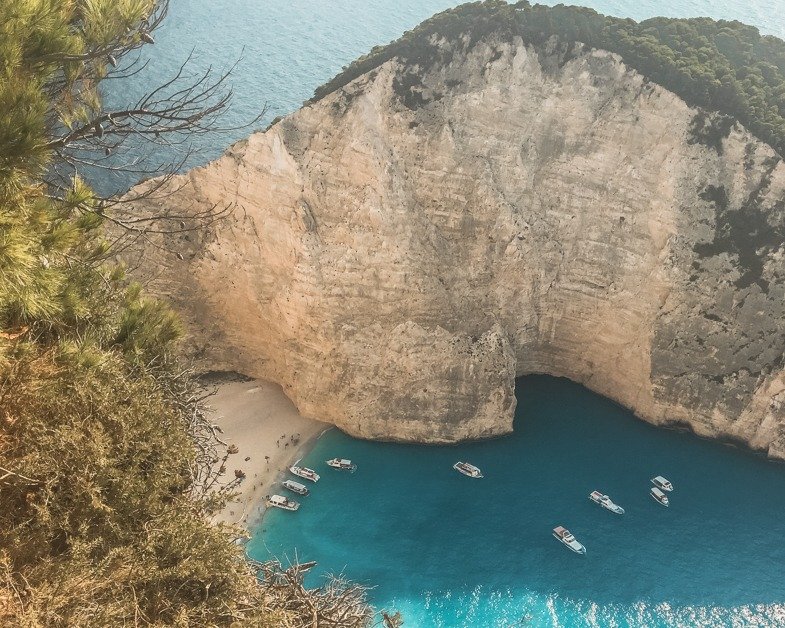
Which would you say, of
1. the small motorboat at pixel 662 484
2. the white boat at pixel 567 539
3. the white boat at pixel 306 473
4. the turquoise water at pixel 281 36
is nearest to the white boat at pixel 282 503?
the white boat at pixel 306 473

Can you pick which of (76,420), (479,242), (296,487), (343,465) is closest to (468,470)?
(343,465)

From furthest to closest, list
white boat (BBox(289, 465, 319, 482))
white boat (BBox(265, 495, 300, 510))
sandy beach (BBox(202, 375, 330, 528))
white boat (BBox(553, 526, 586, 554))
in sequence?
white boat (BBox(289, 465, 319, 482))
sandy beach (BBox(202, 375, 330, 528))
white boat (BBox(265, 495, 300, 510))
white boat (BBox(553, 526, 586, 554))

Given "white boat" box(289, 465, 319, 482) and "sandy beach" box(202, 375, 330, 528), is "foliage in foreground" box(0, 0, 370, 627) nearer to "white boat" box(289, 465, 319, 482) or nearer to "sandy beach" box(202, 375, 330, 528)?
"sandy beach" box(202, 375, 330, 528)

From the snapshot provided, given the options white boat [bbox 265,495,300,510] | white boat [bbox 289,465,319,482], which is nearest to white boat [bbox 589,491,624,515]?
white boat [bbox 289,465,319,482]

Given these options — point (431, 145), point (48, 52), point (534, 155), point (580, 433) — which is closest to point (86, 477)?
point (48, 52)

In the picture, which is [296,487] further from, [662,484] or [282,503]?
[662,484]

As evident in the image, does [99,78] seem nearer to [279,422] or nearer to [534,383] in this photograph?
[279,422]
